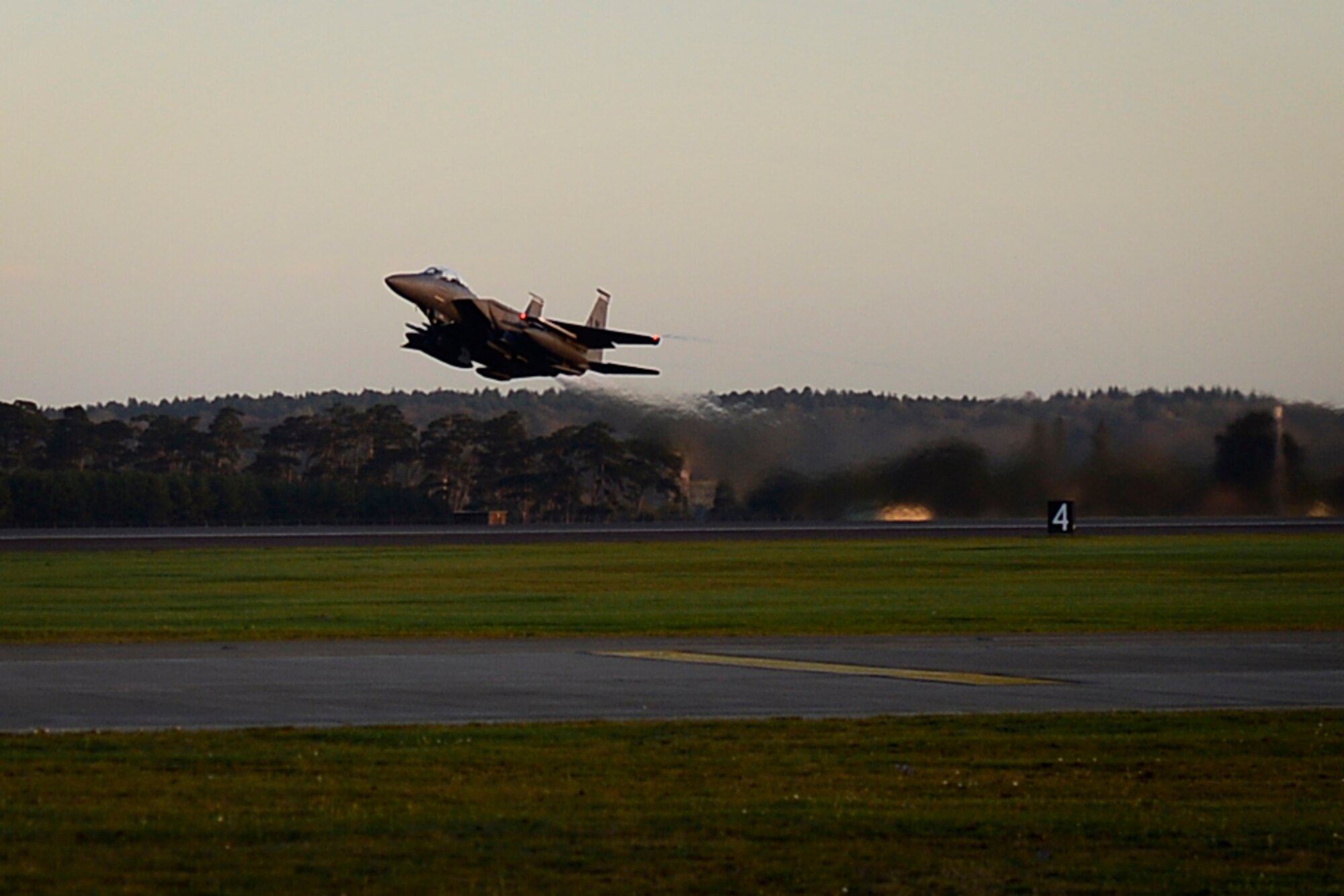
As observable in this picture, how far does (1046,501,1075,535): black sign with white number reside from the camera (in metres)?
70.4

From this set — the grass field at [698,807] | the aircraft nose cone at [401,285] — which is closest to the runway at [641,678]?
the grass field at [698,807]

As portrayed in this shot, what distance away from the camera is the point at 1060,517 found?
233 feet

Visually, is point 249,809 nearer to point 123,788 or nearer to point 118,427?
point 123,788

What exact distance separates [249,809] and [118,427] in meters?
131

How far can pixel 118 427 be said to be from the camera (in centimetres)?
13838

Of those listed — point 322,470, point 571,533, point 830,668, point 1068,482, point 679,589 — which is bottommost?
point 830,668

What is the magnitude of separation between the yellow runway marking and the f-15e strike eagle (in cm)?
2640

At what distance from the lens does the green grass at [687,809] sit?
35.6ft

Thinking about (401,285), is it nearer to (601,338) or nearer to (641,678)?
(601,338)

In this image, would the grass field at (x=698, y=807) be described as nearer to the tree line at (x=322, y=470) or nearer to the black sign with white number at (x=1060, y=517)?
the black sign with white number at (x=1060, y=517)

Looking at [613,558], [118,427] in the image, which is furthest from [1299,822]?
[118,427]

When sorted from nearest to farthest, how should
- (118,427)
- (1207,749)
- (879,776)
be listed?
(879,776) < (1207,749) < (118,427)

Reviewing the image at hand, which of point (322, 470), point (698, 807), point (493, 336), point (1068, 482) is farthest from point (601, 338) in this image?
point (322, 470)

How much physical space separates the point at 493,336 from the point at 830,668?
101ft
